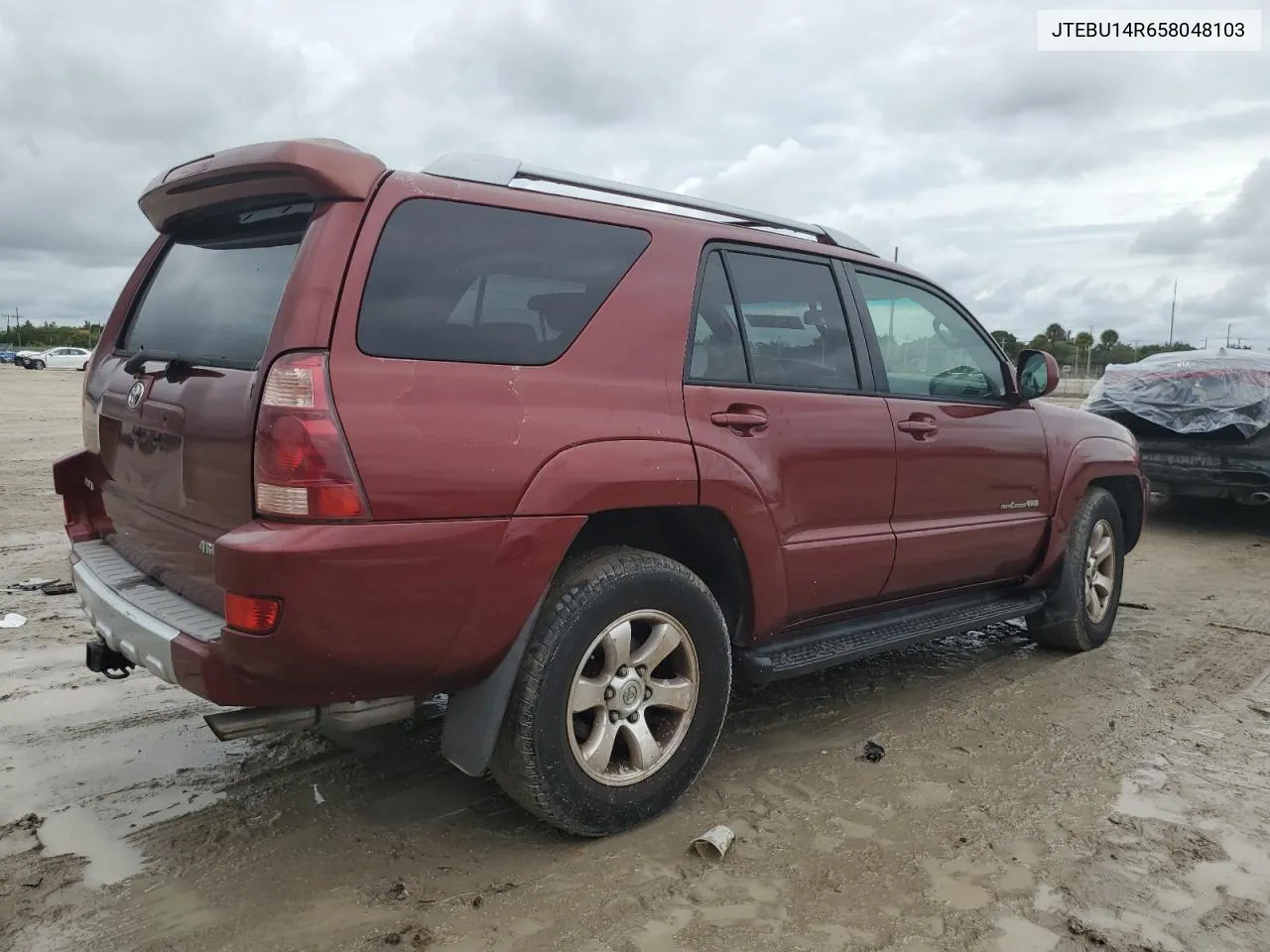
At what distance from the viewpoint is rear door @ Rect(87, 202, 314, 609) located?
8.04 ft

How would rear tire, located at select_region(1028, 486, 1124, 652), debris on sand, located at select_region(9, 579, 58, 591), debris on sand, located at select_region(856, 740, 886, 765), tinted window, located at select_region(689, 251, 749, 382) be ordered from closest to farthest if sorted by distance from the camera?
tinted window, located at select_region(689, 251, 749, 382), debris on sand, located at select_region(856, 740, 886, 765), rear tire, located at select_region(1028, 486, 1124, 652), debris on sand, located at select_region(9, 579, 58, 591)

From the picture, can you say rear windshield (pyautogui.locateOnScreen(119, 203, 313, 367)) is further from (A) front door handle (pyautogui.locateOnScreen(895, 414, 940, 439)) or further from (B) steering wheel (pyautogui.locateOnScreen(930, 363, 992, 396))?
(B) steering wheel (pyautogui.locateOnScreen(930, 363, 992, 396))

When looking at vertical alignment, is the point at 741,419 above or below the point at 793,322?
below

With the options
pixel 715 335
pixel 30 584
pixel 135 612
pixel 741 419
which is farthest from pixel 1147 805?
pixel 30 584

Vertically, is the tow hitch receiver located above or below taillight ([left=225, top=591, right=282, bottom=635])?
below

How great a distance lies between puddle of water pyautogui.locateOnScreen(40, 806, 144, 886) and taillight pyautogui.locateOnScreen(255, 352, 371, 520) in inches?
45.7

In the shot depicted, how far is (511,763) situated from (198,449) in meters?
1.17

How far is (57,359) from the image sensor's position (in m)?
42.2

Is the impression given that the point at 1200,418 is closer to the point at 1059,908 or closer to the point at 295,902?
the point at 1059,908

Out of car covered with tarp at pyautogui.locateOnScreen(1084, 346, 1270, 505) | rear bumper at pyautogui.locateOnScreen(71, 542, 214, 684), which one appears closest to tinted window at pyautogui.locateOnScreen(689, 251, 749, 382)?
rear bumper at pyautogui.locateOnScreen(71, 542, 214, 684)

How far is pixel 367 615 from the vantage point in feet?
7.67

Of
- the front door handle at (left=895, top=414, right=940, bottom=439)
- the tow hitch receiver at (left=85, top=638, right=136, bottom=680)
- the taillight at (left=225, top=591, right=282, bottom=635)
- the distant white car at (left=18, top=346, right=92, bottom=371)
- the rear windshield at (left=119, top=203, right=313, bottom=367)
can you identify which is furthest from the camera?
the distant white car at (left=18, top=346, right=92, bottom=371)

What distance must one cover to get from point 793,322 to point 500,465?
4.68ft

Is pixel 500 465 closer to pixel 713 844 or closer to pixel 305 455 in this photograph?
pixel 305 455
